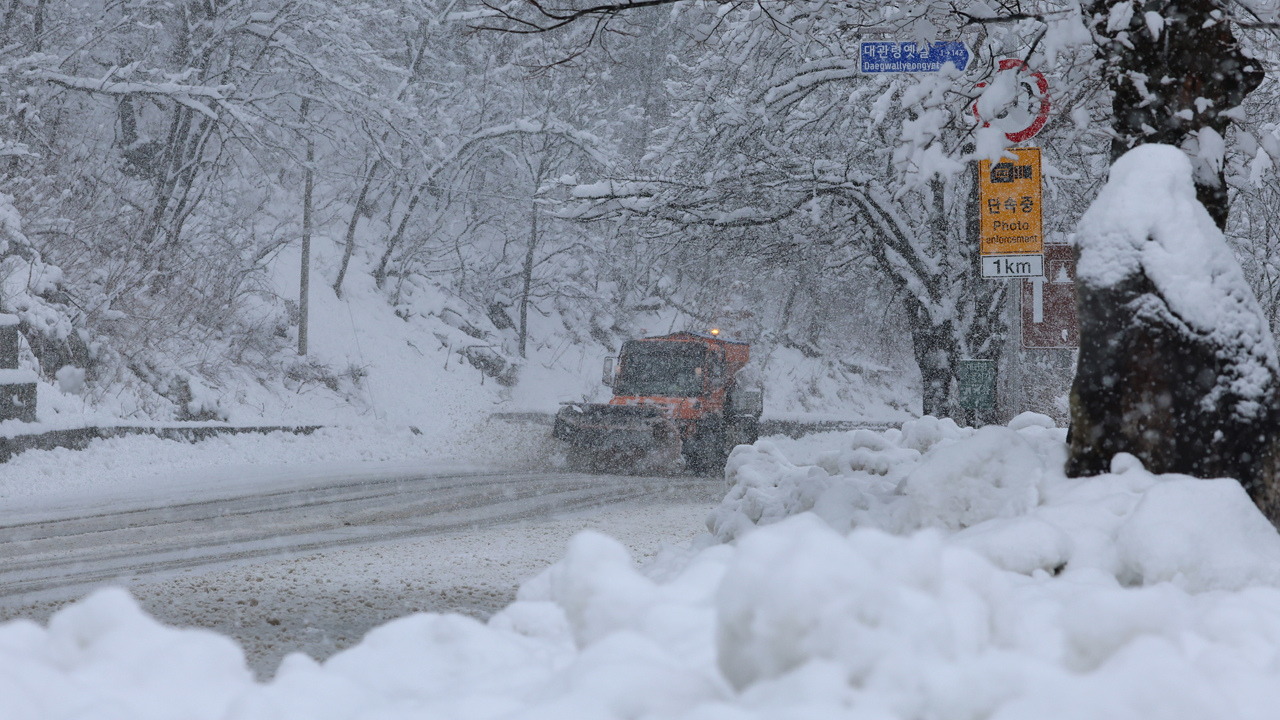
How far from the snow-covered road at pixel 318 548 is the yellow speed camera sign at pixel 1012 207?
415 cm

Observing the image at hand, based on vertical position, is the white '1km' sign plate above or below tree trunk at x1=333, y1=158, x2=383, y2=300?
below

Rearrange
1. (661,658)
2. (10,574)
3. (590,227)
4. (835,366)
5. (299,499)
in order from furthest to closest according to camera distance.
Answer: (835,366)
(590,227)
(299,499)
(10,574)
(661,658)

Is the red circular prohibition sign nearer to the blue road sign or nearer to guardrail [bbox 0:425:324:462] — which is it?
the blue road sign

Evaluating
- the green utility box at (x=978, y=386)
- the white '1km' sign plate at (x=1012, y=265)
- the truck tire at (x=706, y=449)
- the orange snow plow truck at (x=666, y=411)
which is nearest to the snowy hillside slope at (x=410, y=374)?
the orange snow plow truck at (x=666, y=411)

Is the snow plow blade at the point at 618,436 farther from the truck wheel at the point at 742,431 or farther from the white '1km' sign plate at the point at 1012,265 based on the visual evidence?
the white '1km' sign plate at the point at 1012,265

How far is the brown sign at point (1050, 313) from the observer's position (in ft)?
47.5

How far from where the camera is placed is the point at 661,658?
2.63 m

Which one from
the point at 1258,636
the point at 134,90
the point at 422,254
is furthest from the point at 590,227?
the point at 1258,636

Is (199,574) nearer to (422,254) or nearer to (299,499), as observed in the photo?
(299,499)

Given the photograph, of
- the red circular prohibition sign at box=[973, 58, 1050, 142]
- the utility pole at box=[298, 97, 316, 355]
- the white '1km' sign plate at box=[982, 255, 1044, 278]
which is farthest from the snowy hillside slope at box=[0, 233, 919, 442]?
the red circular prohibition sign at box=[973, 58, 1050, 142]

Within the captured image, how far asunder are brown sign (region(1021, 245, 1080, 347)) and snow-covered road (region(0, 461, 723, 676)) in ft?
16.1

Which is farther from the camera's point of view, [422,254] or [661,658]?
[422,254]

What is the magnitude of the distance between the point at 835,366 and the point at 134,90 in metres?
30.0

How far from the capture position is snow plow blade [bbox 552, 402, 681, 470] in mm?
16953
